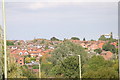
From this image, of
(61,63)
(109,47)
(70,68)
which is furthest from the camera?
(109,47)

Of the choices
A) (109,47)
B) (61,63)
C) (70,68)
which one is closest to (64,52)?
(61,63)

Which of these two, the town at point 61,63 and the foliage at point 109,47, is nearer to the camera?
the town at point 61,63

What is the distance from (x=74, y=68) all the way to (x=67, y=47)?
48.2ft

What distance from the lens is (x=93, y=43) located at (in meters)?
93.3

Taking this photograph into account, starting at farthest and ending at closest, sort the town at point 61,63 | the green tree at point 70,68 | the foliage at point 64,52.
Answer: the foliage at point 64,52, the green tree at point 70,68, the town at point 61,63

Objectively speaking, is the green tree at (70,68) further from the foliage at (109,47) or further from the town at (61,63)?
the foliage at (109,47)

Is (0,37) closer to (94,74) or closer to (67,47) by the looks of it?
(94,74)

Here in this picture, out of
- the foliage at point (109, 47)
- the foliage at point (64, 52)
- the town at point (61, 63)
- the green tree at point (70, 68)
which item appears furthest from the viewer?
the foliage at point (109, 47)

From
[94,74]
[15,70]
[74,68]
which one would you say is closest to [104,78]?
[94,74]

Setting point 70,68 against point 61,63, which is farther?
point 61,63

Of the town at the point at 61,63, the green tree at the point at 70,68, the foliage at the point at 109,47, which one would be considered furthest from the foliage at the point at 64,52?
the foliage at the point at 109,47

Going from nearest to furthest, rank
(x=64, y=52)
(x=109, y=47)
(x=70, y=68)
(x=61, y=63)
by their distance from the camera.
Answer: (x=70, y=68) < (x=61, y=63) < (x=64, y=52) < (x=109, y=47)

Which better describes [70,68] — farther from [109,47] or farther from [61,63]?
[109,47]

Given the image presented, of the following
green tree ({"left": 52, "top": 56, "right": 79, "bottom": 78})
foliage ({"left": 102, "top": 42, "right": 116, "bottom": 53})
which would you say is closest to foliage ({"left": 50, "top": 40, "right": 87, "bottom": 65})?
green tree ({"left": 52, "top": 56, "right": 79, "bottom": 78})
